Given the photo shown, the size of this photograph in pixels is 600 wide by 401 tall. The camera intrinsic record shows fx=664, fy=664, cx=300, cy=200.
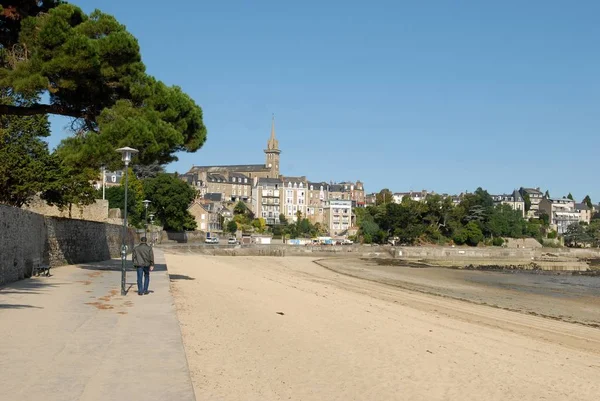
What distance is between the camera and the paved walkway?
280 inches

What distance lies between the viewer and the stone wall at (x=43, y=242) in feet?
61.8

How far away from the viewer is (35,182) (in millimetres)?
34062

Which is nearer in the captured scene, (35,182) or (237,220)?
(35,182)

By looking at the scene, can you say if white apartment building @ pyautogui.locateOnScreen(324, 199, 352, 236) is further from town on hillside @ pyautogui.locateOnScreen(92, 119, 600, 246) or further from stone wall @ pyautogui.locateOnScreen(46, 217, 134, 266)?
stone wall @ pyautogui.locateOnScreen(46, 217, 134, 266)

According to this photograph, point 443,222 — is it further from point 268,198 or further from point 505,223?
point 268,198

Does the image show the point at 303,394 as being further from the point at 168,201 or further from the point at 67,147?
the point at 168,201

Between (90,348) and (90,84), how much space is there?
11.9 meters

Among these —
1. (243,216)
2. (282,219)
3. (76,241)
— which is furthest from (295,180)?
(76,241)

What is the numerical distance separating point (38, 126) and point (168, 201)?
5336 cm

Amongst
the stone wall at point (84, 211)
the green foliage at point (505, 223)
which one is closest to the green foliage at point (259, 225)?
the green foliage at point (505, 223)

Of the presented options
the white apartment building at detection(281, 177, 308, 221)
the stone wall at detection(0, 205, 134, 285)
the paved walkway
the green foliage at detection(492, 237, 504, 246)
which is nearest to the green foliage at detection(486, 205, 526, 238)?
the green foliage at detection(492, 237, 504, 246)

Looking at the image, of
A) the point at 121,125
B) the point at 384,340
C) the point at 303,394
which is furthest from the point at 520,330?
the point at 121,125

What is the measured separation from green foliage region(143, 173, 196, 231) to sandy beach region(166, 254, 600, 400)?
71695 millimetres

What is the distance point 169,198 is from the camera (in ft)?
297
